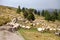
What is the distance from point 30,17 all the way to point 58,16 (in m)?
49.7

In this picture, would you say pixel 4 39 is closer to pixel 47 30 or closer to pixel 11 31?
pixel 11 31

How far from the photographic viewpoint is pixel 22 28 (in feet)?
95.1

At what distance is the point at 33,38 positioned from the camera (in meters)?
22.2

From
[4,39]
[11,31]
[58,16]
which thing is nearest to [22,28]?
[11,31]

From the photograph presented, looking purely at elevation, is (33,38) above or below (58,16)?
above

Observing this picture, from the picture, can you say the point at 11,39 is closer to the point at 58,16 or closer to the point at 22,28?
the point at 22,28

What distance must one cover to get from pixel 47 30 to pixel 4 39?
9.00 meters

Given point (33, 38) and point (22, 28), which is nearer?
point (33, 38)

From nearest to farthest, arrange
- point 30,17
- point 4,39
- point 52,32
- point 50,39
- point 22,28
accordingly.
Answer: point 4,39
point 50,39
point 52,32
point 22,28
point 30,17

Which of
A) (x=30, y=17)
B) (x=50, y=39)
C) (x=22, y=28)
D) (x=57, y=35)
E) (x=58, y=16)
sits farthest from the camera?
(x=58, y=16)

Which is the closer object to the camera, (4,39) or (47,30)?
(4,39)

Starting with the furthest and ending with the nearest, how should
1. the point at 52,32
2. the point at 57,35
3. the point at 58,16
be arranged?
the point at 58,16, the point at 52,32, the point at 57,35

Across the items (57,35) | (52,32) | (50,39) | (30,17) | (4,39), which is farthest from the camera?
(30,17)

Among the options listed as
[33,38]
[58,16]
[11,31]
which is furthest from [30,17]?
[58,16]
